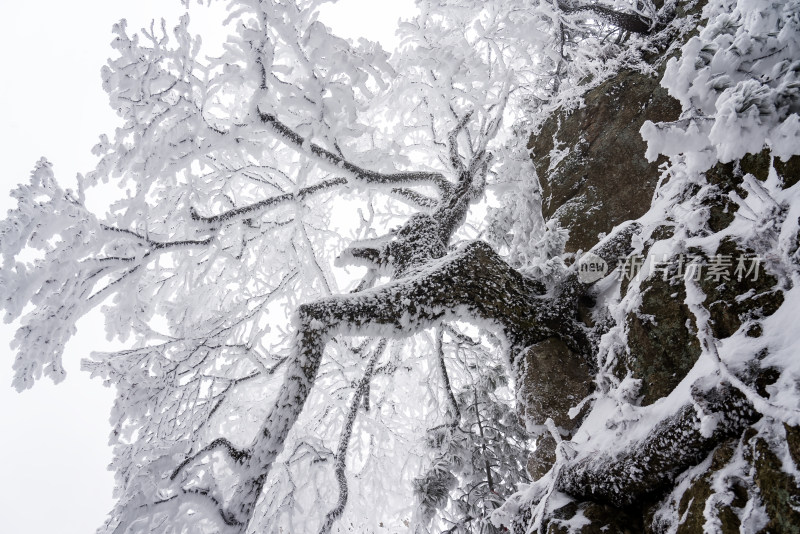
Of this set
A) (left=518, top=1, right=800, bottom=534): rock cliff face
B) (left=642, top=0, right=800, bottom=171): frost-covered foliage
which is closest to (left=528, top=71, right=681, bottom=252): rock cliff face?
(left=518, top=1, right=800, bottom=534): rock cliff face

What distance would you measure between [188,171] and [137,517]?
357 centimetres

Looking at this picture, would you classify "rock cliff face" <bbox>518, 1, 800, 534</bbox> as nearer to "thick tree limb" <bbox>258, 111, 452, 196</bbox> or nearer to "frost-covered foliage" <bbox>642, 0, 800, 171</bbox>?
"frost-covered foliage" <bbox>642, 0, 800, 171</bbox>

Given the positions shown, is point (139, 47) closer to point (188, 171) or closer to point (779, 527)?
point (188, 171)

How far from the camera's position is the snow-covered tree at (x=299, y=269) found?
11.8 ft

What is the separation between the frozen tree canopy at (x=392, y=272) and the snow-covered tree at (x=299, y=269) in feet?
0.08

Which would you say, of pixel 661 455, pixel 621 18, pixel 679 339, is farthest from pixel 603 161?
pixel 661 455

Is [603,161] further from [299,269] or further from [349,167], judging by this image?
[299,269]

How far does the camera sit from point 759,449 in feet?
5.41

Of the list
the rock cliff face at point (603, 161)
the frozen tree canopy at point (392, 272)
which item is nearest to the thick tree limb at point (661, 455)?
the frozen tree canopy at point (392, 272)

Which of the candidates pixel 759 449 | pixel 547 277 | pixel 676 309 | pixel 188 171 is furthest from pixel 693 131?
pixel 188 171

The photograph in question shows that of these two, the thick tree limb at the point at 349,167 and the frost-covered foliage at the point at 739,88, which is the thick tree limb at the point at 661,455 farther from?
the thick tree limb at the point at 349,167

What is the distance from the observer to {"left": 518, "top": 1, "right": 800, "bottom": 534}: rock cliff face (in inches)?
66.4

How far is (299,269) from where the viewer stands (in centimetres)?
742

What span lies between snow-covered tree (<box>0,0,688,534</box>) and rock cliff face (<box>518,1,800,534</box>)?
54 centimetres
